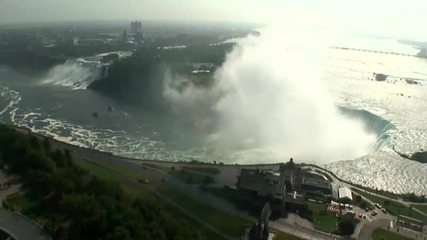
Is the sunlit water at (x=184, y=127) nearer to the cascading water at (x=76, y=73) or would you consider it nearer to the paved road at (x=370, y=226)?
the cascading water at (x=76, y=73)

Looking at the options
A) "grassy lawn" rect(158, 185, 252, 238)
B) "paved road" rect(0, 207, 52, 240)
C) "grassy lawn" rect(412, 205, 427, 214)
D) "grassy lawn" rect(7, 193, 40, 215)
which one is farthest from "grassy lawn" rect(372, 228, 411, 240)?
"grassy lawn" rect(7, 193, 40, 215)

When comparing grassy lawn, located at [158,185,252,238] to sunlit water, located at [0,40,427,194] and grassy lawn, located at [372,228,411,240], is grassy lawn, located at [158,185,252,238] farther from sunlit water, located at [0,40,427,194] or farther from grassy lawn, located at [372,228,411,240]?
sunlit water, located at [0,40,427,194]

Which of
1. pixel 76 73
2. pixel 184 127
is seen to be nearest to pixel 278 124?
pixel 184 127

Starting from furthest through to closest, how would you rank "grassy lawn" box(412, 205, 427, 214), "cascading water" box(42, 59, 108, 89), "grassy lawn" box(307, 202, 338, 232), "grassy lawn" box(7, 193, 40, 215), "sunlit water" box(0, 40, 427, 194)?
"cascading water" box(42, 59, 108, 89), "sunlit water" box(0, 40, 427, 194), "grassy lawn" box(412, 205, 427, 214), "grassy lawn" box(307, 202, 338, 232), "grassy lawn" box(7, 193, 40, 215)

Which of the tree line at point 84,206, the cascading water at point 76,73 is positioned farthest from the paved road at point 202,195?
the cascading water at point 76,73

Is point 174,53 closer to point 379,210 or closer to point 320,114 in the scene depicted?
point 320,114

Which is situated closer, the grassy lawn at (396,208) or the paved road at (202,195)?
the paved road at (202,195)
